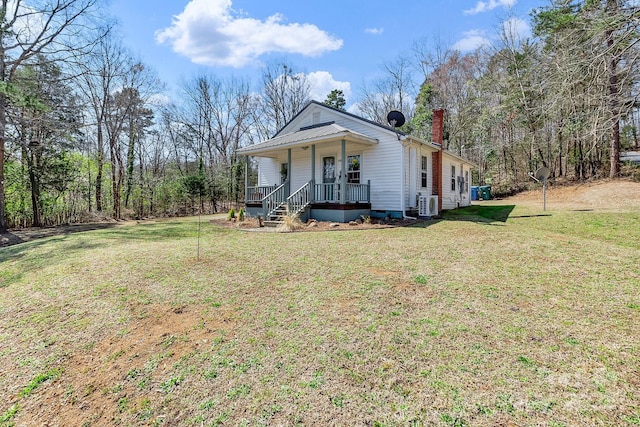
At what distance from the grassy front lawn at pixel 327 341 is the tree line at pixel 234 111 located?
22.6 feet

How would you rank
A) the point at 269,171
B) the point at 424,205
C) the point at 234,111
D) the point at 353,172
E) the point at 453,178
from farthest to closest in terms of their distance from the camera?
the point at 234,111
the point at 453,178
the point at 269,171
the point at 353,172
the point at 424,205

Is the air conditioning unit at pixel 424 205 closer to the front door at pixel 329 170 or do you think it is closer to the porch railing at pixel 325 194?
the porch railing at pixel 325 194

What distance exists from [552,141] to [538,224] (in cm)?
1779

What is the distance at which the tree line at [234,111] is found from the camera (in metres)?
9.79

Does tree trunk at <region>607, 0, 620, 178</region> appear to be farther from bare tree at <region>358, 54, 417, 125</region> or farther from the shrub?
bare tree at <region>358, 54, 417, 125</region>

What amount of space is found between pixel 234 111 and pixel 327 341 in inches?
1125

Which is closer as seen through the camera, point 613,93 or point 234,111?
point 613,93

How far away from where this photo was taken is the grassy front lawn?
1.97 meters

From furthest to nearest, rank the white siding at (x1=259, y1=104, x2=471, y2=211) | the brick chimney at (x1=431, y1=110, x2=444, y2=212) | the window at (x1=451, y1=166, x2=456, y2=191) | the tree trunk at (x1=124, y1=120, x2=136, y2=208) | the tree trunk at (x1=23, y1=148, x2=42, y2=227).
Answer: the tree trunk at (x1=124, y1=120, x2=136, y2=208)
the window at (x1=451, y1=166, x2=456, y2=191)
the brick chimney at (x1=431, y1=110, x2=444, y2=212)
the tree trunk at (x1=23, y1=148, x2=42, y2=227)
the white siding at (x1=259, y1=104, x2=471, y2=211)

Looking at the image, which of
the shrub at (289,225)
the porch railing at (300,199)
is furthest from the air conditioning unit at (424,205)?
the shrub at (289,225)

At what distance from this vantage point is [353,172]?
1260 centimetres

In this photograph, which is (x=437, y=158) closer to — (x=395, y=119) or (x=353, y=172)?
(x=395, y=119)

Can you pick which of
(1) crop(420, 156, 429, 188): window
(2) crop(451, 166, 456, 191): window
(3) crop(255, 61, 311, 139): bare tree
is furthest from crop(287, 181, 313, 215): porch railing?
(3) crop(255, 61, 311, 139): bare tree

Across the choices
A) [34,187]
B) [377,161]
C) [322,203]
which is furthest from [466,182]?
[34,187]
